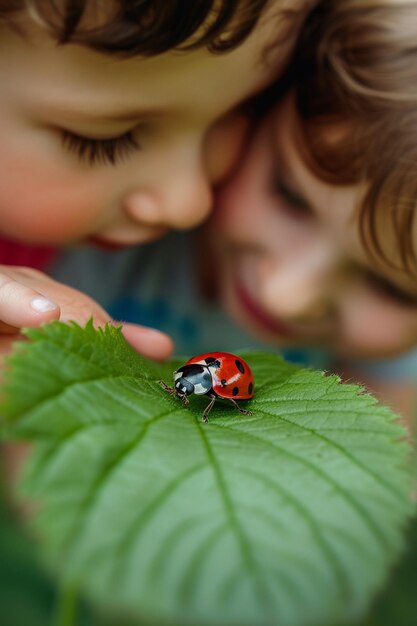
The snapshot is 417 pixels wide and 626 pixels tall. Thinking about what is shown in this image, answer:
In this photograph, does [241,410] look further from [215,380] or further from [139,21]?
[139,21]

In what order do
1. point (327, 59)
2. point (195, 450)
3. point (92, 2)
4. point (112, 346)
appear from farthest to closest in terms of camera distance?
point (327, 59) < point (92, 2) < point (112, 346) < point (195, 450)

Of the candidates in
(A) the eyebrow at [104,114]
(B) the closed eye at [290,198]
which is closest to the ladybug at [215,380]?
(A) the eyebrow at [104,114]

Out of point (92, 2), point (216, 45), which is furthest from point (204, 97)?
point (92, 2)

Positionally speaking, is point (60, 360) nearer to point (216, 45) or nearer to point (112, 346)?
point (112, 346)

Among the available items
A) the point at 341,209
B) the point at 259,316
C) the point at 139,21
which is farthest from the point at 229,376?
the point at 259,316

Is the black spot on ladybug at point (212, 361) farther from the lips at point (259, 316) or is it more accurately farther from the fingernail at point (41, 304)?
the lips at point (259, 316)
